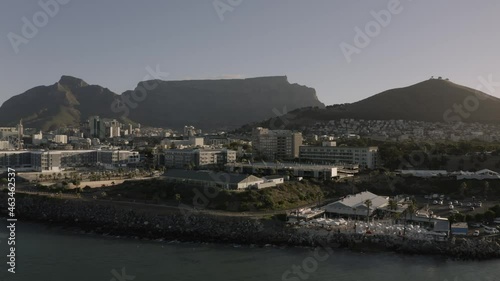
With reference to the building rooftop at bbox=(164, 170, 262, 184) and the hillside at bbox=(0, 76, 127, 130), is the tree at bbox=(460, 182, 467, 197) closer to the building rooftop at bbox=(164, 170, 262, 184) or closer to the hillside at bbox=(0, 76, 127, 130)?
the building rooftop at bbox=(164, 170, 262, 184)

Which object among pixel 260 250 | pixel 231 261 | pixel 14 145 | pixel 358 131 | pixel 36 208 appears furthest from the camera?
pixel 358 131

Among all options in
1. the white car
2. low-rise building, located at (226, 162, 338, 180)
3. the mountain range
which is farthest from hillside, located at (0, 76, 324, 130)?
the white car

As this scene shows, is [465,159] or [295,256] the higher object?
[465,159]

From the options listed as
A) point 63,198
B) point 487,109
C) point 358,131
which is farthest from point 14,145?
point 487,109

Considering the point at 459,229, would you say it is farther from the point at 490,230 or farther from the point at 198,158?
the point at 198,158

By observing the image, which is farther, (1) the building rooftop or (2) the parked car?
(1) the building rooftop

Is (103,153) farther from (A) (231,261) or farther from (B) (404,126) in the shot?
(B) (404,126)

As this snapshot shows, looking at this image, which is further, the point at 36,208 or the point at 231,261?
the point at 36,208
